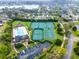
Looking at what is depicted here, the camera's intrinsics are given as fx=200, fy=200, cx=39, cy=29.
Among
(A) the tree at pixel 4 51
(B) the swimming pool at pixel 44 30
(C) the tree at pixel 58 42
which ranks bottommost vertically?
(B) the swimming pool at pixel 44 30

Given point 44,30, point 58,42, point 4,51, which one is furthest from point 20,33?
point 4,51

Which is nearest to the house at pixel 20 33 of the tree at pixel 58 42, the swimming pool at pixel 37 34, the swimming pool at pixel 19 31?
the swimming pool at pixel 19 31

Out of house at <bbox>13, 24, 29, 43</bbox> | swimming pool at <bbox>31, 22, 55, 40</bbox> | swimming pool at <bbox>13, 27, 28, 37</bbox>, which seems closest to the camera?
house at <bbox>13, 24, 29, 43</bbox>

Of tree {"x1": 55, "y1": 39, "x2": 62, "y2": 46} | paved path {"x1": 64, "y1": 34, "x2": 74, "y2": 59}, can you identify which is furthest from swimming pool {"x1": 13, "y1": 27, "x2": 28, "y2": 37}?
paved path {"x1": 64, "y1": 34, "x2": 74, "y2": 59}

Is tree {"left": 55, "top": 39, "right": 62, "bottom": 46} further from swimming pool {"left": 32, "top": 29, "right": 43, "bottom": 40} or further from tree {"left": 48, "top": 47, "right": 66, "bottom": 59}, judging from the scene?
tree {"left": 48, "top": 47, "right": 66, "bottom": 59}

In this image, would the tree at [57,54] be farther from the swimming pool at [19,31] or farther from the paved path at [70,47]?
the swimming pool at [19,31]

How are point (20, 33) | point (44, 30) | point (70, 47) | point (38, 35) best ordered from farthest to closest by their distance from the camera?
point (44, 30)
point (20, 33)
point (38, 35)
point (70, 47)

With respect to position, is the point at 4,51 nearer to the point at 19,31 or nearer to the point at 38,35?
the point at 38,35

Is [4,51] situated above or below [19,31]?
above

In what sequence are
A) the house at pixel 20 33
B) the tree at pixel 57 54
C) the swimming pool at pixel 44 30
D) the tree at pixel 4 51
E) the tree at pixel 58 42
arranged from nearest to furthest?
the tree at pixel 57 54 → the tree at pixel 4 51 → the tree at pixel 58 42 → the house at pixel 20 33 → the swimming pool at pixel 44 30
